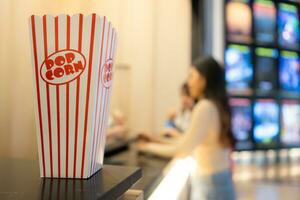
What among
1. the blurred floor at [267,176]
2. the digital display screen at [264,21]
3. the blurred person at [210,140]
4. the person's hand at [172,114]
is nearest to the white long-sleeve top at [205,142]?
the blurred person at [210,140]

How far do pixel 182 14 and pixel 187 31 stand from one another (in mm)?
146

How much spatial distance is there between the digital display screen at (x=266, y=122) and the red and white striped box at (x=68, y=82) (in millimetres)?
3259

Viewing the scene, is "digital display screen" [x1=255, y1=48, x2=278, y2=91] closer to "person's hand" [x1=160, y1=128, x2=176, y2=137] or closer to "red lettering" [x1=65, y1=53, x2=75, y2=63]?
"person's hand" [x1=160, y1=128, x2=176, y2=137]

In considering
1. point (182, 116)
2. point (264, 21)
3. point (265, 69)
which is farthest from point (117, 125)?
point (264, 21)

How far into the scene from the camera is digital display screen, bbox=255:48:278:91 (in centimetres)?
363

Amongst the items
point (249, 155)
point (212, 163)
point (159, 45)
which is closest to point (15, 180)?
point (212, 163)

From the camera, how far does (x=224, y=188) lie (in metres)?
1.42

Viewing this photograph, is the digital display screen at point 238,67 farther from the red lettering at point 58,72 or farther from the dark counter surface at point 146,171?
the red lettering at point 58,72

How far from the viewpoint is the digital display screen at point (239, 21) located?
137 inches

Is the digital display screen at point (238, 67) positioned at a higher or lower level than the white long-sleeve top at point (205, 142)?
higher

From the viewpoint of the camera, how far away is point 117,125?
2.12 m

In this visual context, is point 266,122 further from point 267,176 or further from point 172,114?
point 172,114

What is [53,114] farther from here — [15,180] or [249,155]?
[249,155]

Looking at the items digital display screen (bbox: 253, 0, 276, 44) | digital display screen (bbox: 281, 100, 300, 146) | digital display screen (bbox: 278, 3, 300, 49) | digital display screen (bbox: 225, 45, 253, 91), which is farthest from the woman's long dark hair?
digital display screen (bbox: 278, 3, 300, 49)
